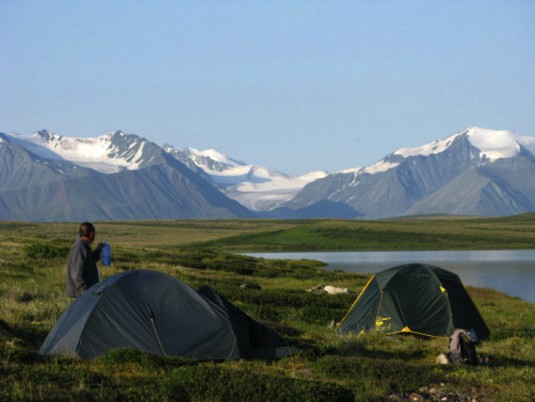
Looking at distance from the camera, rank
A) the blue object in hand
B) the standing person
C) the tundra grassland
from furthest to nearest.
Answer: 1. the blue object in hand
2. the standing person
3. the tundra grassland

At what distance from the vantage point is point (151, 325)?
18.1 metres

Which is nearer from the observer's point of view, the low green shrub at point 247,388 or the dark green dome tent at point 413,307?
the low green shrub at point 247,388

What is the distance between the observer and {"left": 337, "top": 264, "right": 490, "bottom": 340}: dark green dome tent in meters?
25.5

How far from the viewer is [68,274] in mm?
19984

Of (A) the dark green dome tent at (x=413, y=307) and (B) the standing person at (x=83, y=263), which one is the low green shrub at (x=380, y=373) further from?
(A) the dark green dome tent at (x=413, y=307)

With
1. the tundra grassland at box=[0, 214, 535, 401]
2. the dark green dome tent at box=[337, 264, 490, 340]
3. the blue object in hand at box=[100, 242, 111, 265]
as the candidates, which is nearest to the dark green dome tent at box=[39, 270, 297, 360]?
the tundra grassland at box=[0, 214, 535, 401]

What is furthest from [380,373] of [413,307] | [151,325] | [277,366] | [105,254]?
[413,307]

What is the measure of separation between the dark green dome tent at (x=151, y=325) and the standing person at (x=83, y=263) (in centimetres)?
92

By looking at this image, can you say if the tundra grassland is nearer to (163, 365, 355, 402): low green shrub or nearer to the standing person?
(163, 365, 355, 402): low green shrub

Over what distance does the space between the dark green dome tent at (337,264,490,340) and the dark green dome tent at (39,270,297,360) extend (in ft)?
23.0

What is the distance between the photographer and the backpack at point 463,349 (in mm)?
19125

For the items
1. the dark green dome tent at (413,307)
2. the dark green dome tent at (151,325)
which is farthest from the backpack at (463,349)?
the dark green dome tent at (413,307)

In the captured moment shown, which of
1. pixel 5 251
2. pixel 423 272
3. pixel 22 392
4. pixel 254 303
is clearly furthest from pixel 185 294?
pixel 5 251

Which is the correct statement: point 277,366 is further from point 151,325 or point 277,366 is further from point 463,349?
point 463,349
